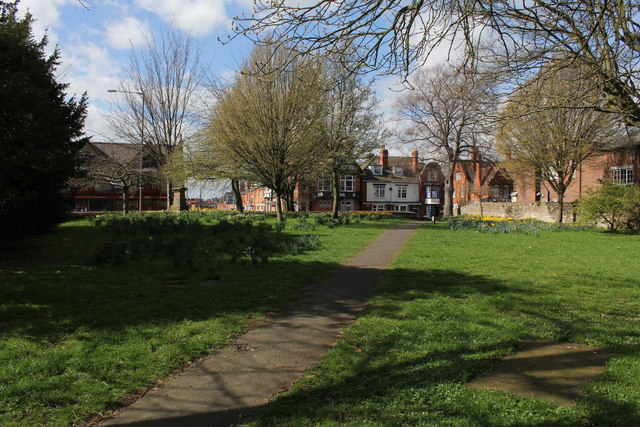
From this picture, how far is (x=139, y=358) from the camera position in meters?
4.24

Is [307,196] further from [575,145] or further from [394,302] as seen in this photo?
[394,302]

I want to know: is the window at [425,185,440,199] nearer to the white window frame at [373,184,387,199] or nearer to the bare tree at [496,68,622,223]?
the white window frame at [373,184,387,199]

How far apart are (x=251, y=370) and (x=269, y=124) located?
1698 cm

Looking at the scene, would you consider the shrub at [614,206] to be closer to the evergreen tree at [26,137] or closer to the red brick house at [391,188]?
the evergreen tree at [26,137]

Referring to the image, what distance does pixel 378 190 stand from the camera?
196 feet

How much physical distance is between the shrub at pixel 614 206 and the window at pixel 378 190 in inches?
1482

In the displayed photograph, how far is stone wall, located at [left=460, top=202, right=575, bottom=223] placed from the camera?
29844 millimetres

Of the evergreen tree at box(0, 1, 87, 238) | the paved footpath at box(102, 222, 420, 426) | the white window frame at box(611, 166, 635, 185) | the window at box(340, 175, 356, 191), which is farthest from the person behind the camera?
the window at box(340, 175, 356, 191)

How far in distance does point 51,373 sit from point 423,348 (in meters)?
3.61

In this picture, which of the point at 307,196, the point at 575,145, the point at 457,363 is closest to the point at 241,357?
the point at 457,363

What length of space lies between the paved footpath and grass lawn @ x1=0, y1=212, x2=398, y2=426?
10.2 inches

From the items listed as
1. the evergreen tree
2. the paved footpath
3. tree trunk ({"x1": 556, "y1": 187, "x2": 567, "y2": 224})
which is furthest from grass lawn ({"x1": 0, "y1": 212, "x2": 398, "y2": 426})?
tree trunk ({"x1": 556, "y1": 187, "x2": 567, "y2": 224})

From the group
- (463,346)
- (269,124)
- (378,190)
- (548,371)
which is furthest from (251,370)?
(378,190)

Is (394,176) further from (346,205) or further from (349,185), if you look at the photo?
(346,205)
